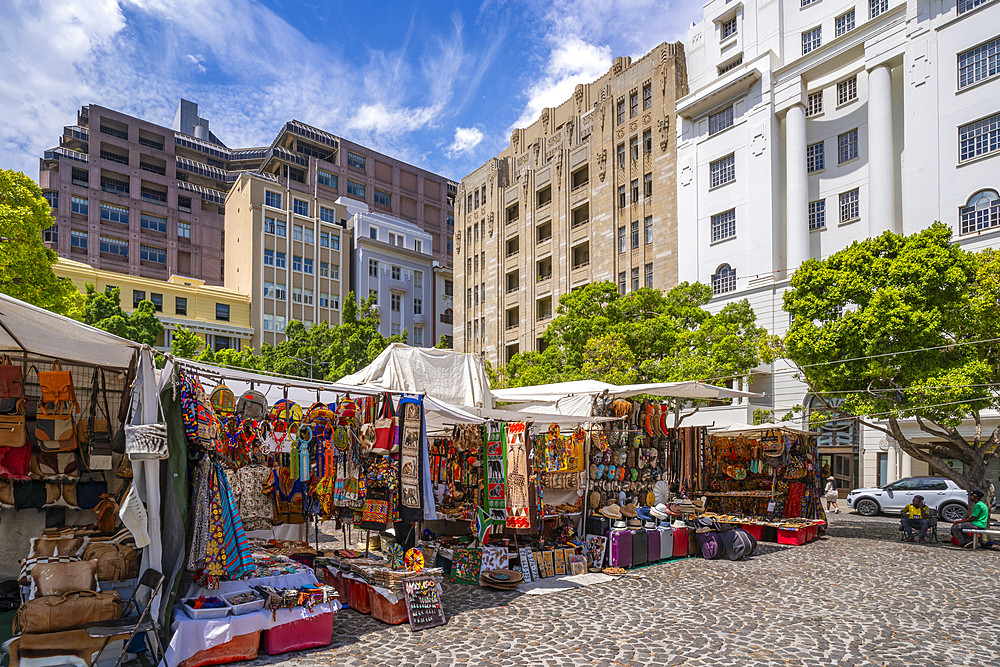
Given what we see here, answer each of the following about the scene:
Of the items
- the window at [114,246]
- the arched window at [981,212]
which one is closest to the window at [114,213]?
the window at [114,246]

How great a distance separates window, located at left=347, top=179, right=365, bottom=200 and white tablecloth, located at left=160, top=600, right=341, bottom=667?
189 ft

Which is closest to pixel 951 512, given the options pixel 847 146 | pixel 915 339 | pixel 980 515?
pixel 980 515

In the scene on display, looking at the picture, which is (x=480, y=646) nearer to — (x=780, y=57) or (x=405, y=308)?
(x=780, y=57)

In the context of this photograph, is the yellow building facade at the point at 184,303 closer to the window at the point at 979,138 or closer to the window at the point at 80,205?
the window at the point at 80,205

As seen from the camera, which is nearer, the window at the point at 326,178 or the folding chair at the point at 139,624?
the folding chair at the point at 139,624

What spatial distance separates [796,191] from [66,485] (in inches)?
1216

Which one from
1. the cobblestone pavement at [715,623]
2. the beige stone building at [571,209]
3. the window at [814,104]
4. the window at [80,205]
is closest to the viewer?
the cobblestone pavement at [715,623]

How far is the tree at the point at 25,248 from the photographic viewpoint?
46.8 feet

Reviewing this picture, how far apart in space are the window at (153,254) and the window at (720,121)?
4613 cm

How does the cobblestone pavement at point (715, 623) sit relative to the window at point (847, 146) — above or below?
below

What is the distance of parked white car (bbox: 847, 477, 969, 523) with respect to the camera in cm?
1967

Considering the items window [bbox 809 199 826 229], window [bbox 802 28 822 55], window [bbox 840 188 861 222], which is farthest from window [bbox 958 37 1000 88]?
window [bbox 802 28 822 55]

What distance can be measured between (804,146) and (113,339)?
1258 inches

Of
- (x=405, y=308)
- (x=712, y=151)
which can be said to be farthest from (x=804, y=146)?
(x=405, y=308)
